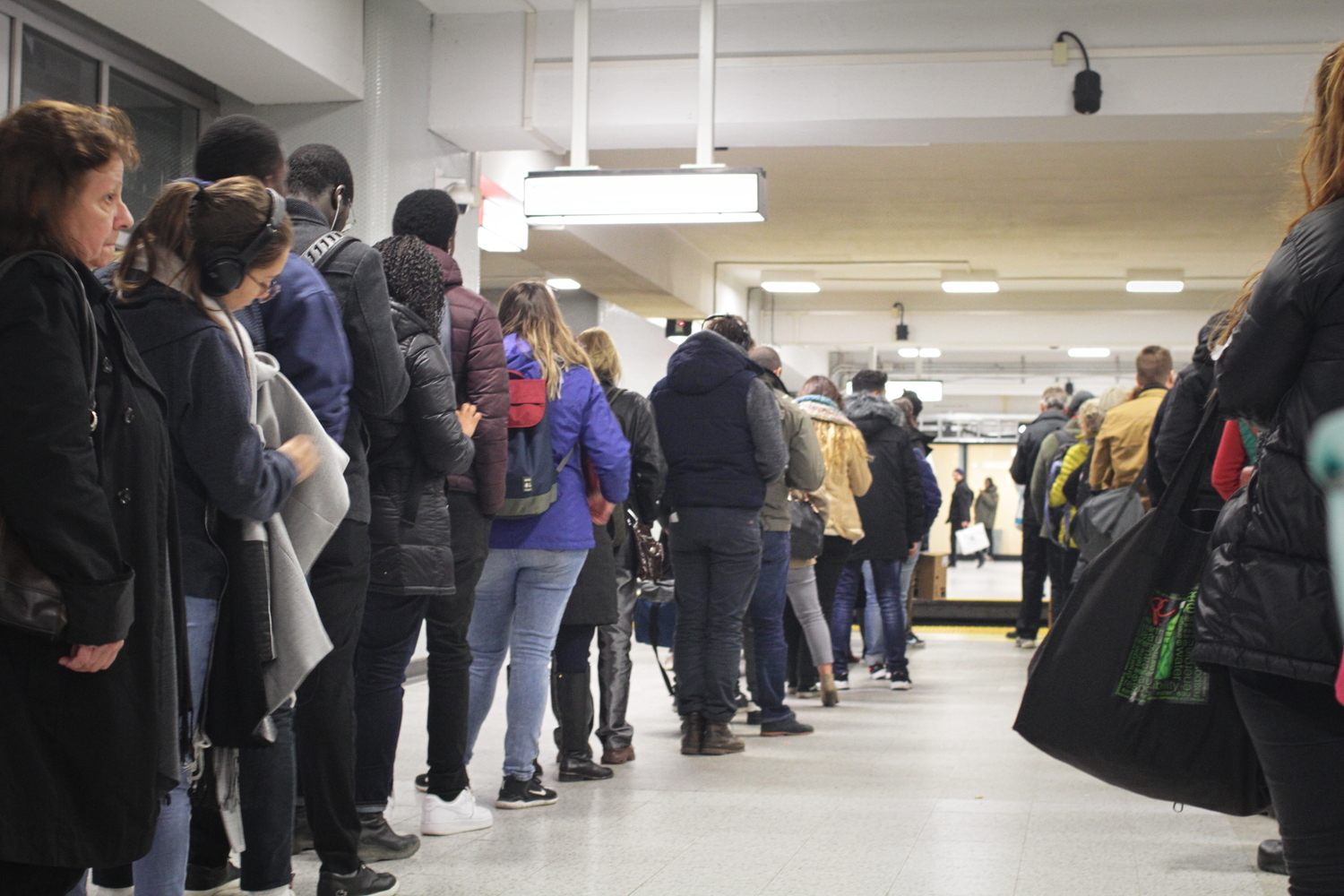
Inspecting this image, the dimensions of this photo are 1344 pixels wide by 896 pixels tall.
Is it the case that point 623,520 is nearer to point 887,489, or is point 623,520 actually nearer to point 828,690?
point 828,690

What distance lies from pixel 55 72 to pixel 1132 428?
16.5 ft

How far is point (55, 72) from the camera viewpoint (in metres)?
5.85

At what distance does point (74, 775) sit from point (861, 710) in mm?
4979

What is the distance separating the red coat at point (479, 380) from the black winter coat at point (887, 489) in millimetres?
3814

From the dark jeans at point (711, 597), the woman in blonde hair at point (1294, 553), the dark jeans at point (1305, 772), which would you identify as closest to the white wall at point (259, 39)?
the dark jeans at point (711, 597)

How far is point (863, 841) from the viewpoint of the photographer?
368 cm

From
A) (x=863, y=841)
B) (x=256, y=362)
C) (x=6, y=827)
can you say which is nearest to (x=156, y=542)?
(x=6, y=827)

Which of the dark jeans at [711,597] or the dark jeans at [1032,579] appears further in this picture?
the dark jeans at [1032,579]

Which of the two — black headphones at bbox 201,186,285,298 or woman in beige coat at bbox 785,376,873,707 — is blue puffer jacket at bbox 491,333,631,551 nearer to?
black headphones at bbox 201,186,285,298

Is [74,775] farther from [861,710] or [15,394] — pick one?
[861,710]

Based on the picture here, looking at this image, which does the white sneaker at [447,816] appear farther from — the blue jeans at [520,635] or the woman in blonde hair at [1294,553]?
the woman in blonde hair at [1294,553]

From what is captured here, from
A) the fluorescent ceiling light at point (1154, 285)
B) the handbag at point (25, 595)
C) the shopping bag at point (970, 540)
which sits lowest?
the shopping bag at point (970, 540)

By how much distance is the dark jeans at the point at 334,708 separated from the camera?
9.08 ft

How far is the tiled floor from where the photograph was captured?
3.22m
